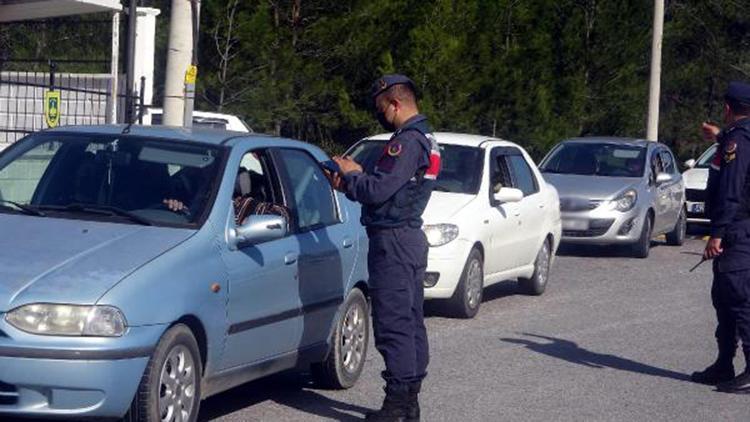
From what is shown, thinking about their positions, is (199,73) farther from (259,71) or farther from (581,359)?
(581,359)

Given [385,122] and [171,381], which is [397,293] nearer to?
[385,122]

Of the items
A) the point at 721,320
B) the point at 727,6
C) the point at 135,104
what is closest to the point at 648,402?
the point at 721,320

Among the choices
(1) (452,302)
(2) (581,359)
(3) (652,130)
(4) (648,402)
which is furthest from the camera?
(3) (652,130)

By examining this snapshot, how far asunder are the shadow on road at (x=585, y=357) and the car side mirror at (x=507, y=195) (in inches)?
63.4

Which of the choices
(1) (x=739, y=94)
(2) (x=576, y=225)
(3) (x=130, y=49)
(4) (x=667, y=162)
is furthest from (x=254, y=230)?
(4) (x=667, y=162)

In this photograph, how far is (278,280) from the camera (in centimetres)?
791

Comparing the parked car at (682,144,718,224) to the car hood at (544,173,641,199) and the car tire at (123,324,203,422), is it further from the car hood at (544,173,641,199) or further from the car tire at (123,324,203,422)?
the car tire at (123,324,203,422)

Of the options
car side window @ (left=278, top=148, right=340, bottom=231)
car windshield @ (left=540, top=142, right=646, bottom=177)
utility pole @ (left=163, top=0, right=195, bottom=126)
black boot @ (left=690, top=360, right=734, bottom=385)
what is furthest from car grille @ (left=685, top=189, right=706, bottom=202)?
car side window @ (left=278, top=148, right=340, bottom=231)

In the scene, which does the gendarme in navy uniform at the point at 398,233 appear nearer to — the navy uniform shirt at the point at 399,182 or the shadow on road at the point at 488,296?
the navy uniform shirt at the point at 399,182

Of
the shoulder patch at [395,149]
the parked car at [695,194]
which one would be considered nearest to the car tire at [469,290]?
the shoulder patch at [395,149]

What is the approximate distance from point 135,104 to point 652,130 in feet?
40.0

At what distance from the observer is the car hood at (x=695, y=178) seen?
2256 centimetres

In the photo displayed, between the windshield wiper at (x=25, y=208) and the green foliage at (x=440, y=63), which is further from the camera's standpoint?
the green foliage at (x=440, y=63)

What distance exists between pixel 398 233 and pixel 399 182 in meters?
0.28
